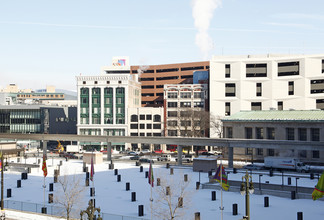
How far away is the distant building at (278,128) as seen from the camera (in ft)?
269

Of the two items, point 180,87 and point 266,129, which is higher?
point 180,87

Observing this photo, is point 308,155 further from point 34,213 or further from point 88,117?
point 88,117

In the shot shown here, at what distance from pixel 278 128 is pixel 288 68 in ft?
113

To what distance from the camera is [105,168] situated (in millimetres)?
75188

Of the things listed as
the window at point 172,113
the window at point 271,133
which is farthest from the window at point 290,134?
the window at point 172,113

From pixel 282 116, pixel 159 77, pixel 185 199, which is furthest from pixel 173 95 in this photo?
pixel 185 199

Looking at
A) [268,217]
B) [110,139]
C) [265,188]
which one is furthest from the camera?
[110,139]

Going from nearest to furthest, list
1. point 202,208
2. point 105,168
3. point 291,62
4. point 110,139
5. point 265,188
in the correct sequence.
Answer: point 202,208 → point 265,188 → point 105,168 → point 110,139 → point 291,62

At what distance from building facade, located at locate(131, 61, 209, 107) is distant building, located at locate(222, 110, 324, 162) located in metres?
64.5

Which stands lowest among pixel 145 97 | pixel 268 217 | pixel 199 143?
pixel 268 217

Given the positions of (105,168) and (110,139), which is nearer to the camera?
(105,168)

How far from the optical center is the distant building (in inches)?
3223

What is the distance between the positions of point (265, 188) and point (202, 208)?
42.3 ft

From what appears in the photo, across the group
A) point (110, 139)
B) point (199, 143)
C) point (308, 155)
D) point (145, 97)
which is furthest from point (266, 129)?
point (145, 97)
